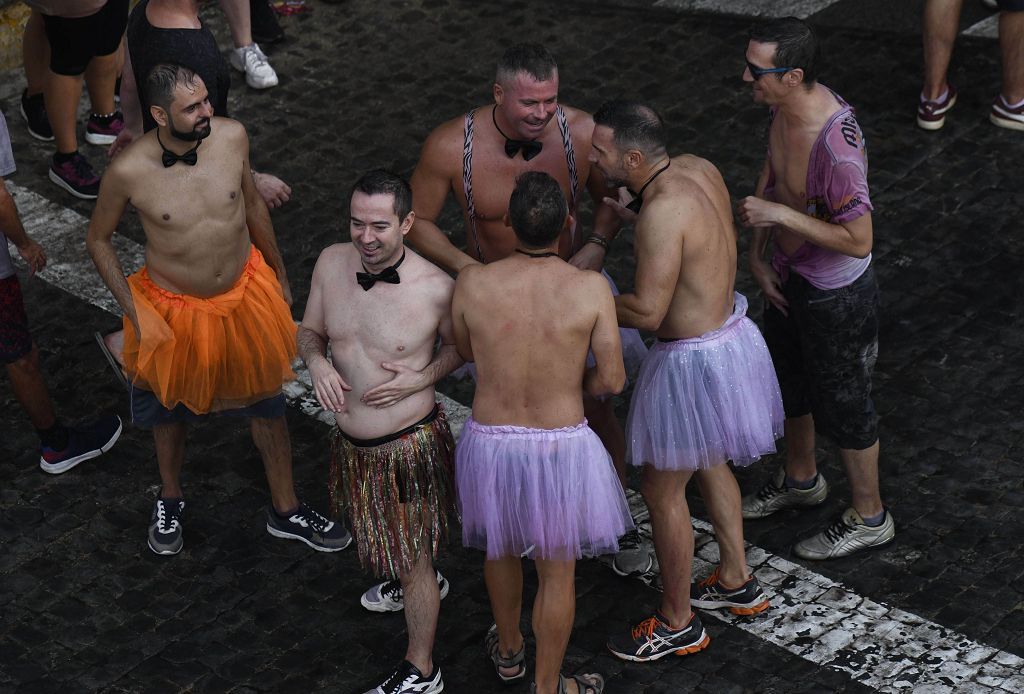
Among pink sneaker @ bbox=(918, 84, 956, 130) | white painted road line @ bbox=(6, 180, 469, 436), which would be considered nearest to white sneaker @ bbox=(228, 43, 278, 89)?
white painted road line @ bbox=(6, 180, 469, 436)

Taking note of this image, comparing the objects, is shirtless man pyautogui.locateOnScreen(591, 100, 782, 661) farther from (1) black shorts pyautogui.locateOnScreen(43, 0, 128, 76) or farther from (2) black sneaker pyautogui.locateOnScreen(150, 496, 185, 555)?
(1) black shorts pyautogui.locateOnScreen(43, 0, 128, 76)

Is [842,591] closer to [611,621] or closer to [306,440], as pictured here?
[611,621]

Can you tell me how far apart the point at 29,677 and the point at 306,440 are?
1.80 meters

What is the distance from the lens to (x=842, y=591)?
19.4 ft

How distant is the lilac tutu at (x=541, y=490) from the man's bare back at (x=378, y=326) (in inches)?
13.0

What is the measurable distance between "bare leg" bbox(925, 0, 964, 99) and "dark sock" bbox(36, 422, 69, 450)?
541 cm

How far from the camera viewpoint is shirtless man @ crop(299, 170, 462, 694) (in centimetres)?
519

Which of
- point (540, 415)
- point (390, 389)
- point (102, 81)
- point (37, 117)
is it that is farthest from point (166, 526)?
point (37, 117)

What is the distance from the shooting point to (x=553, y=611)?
5.25 meters

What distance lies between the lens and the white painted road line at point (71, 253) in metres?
8.05

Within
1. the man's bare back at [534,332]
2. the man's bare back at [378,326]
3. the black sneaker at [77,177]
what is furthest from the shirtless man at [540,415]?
the black sneaker at [77,177]

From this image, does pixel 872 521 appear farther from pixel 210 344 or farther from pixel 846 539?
pixel 210 344

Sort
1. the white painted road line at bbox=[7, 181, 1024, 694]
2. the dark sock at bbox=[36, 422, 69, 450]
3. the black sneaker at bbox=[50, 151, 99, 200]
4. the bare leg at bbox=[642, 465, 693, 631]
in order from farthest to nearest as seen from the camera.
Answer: the black sneaker at bbox=[50, 151, 99, 200], the dark sock at bbox=[36, 422, 69, 450], the bare leg at bbox=[642, 465, 693, 631], the white painted road line at bbox=[7, 181, 1024, 694]

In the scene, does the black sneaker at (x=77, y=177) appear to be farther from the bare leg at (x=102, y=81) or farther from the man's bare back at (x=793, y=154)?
the man's bare back at (x=793, y=154)
